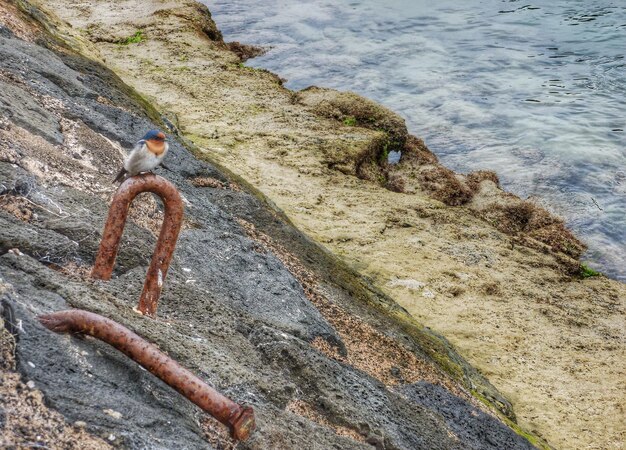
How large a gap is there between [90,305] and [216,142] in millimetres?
9139

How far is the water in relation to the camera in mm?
13375

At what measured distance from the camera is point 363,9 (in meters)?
24.7

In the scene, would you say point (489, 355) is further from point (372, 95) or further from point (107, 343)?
point (372, 95)

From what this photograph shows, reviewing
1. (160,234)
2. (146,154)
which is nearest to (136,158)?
(146,154)

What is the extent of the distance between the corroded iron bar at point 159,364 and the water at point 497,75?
9.08 metres

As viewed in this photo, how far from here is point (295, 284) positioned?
5.48 m

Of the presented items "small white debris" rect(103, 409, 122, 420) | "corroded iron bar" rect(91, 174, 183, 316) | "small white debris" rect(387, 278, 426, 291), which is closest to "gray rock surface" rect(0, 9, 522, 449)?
"small white debris" rect(103, 409, 122, 420)

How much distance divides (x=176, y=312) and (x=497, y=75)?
1661 centimetres

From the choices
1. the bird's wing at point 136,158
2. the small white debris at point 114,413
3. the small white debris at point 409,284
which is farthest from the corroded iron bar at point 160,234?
the small white debris at point 409,284

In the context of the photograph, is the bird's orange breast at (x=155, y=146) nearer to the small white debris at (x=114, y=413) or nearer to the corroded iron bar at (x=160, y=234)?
the corroded iron bar at (x=160, y=234)

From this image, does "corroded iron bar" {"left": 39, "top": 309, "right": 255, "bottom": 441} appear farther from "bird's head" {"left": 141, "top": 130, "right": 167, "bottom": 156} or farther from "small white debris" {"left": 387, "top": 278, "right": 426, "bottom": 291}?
"small white debris" {"left": 387, "top": 278, "right": 426, "bottom": 291}

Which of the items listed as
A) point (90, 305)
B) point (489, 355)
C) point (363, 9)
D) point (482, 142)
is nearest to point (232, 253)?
point (90, 305)

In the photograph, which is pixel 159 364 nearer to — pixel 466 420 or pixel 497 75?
pixel 466 420

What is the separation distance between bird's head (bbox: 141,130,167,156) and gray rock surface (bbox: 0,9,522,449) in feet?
2.74
